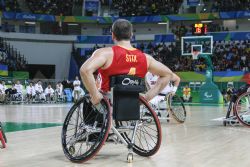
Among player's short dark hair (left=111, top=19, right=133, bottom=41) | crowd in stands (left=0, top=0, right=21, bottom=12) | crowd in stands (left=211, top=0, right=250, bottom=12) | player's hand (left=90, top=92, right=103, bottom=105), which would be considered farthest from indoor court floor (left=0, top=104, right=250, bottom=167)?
crowd in stands (left=0, top=0, right=21, bottom=12)

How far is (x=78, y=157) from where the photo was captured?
4945 mm

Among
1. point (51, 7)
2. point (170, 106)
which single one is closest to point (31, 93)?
point (51, 7)

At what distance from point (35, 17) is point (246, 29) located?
19206mm

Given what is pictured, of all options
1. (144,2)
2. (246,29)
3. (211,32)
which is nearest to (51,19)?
(144,2)

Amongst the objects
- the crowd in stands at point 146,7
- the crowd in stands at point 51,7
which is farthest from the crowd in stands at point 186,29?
the crowd in stands at point 51,7

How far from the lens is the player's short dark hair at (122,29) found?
511cm

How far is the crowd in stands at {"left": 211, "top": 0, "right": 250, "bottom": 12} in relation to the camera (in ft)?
130

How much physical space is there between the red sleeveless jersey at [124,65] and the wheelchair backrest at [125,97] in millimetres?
79

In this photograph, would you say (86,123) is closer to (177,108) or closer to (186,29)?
(177,108)

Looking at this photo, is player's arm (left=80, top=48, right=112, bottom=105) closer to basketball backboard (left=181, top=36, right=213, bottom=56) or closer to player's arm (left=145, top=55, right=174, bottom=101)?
player's arm (left=145, top=55, right=174, bottom=101)

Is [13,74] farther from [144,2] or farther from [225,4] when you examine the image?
[225,4]

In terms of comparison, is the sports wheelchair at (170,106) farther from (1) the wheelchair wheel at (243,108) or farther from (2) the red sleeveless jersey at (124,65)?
(2) the red sleeveless jersey at (124,65)

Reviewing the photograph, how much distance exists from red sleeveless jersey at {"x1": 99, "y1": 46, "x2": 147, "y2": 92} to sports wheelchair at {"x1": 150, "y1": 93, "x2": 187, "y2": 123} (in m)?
6.09

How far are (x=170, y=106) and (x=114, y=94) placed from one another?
21.4ft
